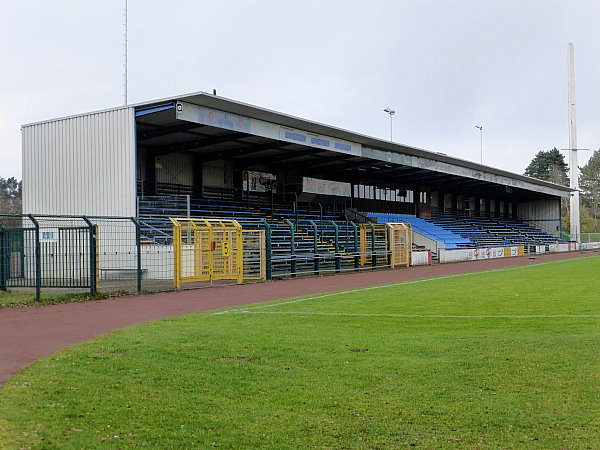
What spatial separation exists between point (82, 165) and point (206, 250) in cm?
707

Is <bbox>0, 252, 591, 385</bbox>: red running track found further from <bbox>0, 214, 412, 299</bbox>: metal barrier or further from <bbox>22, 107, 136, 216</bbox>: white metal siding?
<bbox>22, 107, 136, 216</bbox>: white metal siding

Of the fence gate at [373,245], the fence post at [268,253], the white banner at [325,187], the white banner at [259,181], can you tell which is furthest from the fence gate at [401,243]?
the fence post at [268,253]

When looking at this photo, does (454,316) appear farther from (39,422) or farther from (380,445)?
(39,422)

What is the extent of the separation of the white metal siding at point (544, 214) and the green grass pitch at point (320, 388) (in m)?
64.8

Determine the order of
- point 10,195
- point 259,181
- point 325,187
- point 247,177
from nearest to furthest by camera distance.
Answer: point 247,177 < point 259,181 < point 325,187 < point 10,195

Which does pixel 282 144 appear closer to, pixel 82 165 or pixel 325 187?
pixel 325 187

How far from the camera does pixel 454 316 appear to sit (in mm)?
11234

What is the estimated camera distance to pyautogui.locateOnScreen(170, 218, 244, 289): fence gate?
65.2 feet

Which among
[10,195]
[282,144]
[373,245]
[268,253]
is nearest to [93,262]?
[268,253]

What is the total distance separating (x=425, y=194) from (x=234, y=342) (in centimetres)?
4817

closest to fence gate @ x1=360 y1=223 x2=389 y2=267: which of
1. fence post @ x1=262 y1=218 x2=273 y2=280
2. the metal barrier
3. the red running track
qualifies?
the metal barrier

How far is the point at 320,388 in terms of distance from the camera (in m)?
5.94

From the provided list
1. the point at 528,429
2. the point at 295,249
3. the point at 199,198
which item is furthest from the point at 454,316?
the point at 199,198

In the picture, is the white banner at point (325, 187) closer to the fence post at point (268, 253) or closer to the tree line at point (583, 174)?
the fence post at point (268, 253)
